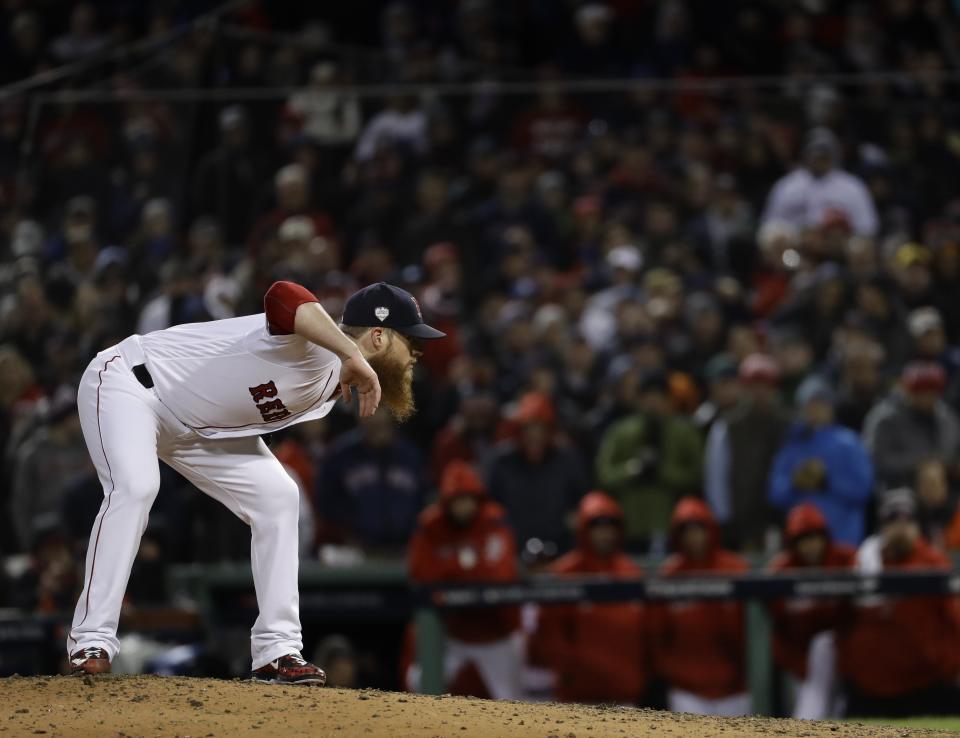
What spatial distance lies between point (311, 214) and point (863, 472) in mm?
3531

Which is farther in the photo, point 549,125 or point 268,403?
point 549,125

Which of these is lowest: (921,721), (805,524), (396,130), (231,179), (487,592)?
(921,721)

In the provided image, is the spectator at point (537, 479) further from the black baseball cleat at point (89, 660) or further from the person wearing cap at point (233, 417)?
the black baseball cleat at point (89, 660)

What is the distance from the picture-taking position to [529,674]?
25.3 feet

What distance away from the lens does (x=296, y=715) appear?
455 cm

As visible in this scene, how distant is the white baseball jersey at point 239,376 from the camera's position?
4820 mm

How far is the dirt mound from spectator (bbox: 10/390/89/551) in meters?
2.63

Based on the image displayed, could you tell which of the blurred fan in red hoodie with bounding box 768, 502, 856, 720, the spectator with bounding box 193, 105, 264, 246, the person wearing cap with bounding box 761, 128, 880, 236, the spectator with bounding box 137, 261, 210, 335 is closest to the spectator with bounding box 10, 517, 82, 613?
the spectator with bounding box 137, 261, 210, 335

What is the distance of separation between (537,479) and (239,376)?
4.27 metres

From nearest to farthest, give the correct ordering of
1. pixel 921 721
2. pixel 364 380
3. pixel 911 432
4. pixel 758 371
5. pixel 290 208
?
1. pixel 364 380
2. pixel 921 721
3. pixel 911 432
4. pixel 758 371
5. pixel 290 208

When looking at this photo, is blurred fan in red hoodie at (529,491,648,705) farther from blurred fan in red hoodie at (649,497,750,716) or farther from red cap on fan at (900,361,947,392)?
red cap on fan at (900,361,947,392)

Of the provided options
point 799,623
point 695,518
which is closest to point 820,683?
point 799,623

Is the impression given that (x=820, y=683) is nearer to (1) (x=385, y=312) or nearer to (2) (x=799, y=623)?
(2) (x=799, y=623)

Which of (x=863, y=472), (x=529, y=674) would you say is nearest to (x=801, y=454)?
(x=863, y=472)
